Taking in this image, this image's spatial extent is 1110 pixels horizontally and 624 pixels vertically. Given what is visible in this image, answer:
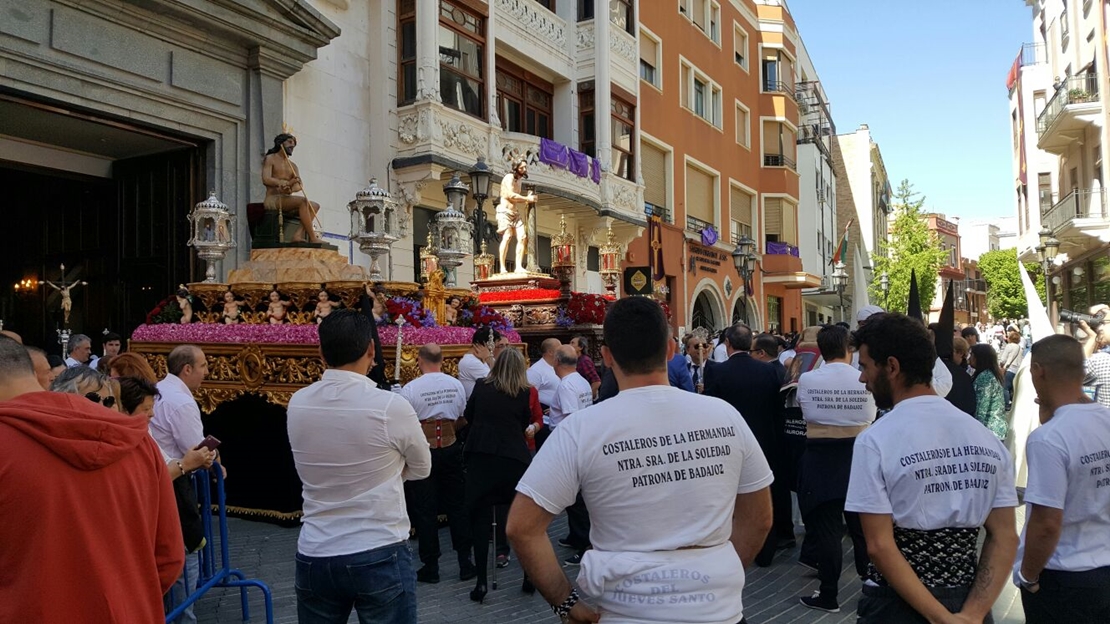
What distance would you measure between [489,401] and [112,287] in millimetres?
10598

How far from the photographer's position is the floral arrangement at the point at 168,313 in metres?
9.56

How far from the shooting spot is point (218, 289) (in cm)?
941

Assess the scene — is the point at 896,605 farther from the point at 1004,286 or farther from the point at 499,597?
the point at 1004,286

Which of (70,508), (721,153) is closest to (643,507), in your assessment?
(70,508)

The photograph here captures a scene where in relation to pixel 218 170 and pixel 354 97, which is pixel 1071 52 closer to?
pixel 354 97

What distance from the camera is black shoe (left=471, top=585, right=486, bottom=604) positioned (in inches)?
234

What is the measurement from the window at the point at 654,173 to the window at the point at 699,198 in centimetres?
193

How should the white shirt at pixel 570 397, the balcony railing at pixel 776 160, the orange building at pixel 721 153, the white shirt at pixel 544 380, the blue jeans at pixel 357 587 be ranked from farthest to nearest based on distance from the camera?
1. the balcony railing at pixel 776 160
2. the orange building at pixel 721 153
3. the white shirt at pixel 544 380
4. the white shirt at pixel 570 397
5. the blue jeans at pixel 357 587

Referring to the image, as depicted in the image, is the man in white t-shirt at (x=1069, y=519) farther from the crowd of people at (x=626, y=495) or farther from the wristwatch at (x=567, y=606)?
the wristwatch at (x=567, y=606)

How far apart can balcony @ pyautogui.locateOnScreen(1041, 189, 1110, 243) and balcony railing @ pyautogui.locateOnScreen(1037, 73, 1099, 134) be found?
2.81m

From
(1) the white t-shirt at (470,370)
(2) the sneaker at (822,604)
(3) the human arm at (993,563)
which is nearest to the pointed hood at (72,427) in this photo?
(3) the human arm at (993,563)

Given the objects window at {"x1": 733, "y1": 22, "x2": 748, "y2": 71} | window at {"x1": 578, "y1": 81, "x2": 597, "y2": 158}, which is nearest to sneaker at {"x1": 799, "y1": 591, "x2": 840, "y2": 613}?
window at {"x1": 578, "y1": 81, "x2": 597, "y2": 158}

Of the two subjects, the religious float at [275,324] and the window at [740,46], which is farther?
the window at [740,46]

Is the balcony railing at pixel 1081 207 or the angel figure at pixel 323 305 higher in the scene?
the balcony railing at pixel 1081 207
